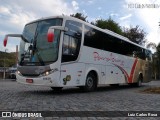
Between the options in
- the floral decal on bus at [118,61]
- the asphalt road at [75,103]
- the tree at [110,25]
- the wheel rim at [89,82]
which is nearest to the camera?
the asphalt road at [75,103]

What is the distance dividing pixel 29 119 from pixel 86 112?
1.79 m

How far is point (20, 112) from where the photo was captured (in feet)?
24.7

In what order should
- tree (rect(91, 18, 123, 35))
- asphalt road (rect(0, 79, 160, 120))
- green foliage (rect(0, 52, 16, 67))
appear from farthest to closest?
green foliage (rect(0, 52, 16, 67)) < tree (rect(91, 18, 123, 35)) < asphalt road (rect(0, 79, 160, 120))

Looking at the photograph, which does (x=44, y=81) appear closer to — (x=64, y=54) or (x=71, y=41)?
(x=64, y=54)

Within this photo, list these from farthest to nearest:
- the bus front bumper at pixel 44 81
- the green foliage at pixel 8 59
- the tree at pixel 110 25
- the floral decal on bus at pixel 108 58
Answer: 1. the green foliage at pixel 8 59
2. the tree at pixel 110 25
3. the floral decal on bus at pixel 108 58
4. the bus front bumper at pixel 44 81

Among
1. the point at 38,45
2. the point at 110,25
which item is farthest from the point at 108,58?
the point at 110,25

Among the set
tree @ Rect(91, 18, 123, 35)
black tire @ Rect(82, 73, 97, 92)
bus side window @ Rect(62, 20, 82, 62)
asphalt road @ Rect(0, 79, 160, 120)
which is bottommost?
asphalt road @ Rect(0, 79, 160, 120)

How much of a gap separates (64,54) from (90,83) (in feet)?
9.76

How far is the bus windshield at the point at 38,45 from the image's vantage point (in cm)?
1262

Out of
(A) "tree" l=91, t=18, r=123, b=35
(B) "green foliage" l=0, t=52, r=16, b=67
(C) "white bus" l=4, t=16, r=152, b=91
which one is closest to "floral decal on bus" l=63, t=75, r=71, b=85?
(C) "white bus" l=4, t=16, r=152, b=91

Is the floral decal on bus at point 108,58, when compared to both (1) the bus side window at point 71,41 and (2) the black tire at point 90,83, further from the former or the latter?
(1) the bus side window at point 71,41

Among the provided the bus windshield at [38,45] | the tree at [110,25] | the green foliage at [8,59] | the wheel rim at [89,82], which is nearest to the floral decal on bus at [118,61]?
the wheel rim at [89,82]

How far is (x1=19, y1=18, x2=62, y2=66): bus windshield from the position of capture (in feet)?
41.4

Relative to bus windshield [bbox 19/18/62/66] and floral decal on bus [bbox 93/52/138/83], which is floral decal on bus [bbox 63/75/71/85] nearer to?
bus windshield [bbox 19/18/62/66]
